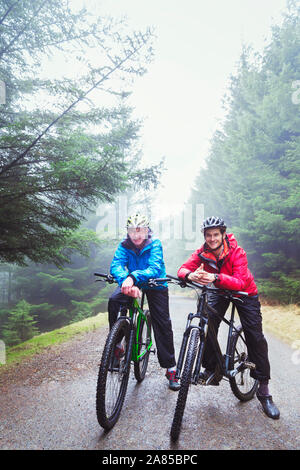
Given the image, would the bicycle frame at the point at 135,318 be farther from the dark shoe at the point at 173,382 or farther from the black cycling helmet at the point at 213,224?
the black cycling helmet at the point at 213,224

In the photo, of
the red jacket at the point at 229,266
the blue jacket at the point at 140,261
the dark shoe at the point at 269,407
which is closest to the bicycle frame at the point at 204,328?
the red jacket at the point at 229,266

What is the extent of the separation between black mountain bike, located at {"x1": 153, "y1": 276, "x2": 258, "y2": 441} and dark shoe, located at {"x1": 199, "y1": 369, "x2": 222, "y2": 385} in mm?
11

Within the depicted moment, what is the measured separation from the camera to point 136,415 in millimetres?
2842

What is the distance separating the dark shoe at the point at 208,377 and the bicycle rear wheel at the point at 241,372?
236 mm

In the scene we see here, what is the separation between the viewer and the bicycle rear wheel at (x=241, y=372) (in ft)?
10.4

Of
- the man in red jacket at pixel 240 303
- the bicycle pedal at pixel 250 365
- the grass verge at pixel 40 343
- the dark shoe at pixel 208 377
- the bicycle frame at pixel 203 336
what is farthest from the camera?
the grass verge at pixel 40 343

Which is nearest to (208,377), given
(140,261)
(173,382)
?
(173,382)

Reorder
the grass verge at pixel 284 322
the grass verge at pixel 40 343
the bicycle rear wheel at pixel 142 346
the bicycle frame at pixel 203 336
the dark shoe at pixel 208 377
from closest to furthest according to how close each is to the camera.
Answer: the bicycle frame at pixel 203 336 → the dark shoe at pixel 208 377 → the bicycle rear wheel at pixel 142 346 → the grass verge at pixel 40 343 → the grass verge at pixel 284 322

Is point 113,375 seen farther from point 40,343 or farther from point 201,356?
point 40,343

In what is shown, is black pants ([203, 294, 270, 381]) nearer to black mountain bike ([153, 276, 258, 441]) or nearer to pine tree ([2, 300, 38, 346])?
black mountain bike ([153, 276, 258, 441])

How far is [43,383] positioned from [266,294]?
9188mm

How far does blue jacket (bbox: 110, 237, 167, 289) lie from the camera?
3.23m
